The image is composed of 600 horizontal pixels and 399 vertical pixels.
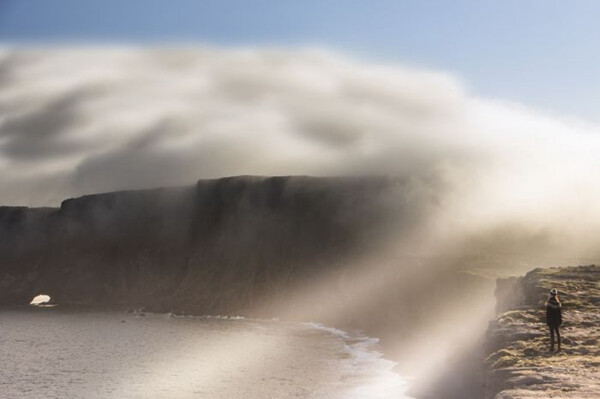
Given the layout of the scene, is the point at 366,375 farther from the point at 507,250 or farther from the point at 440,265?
the point at 507,250

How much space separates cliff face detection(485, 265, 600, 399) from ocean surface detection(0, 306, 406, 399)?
1863 cm

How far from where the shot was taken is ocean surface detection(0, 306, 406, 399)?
67.9m

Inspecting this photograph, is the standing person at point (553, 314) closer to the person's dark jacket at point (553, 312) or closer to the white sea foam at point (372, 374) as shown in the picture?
the person's dark jacket at point (553, 312)

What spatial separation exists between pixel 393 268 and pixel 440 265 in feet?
51.0

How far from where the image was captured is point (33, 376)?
8338cm

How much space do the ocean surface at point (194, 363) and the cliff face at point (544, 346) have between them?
18.6 metres

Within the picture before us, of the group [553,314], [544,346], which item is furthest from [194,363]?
[553,314]

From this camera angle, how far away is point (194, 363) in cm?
9394

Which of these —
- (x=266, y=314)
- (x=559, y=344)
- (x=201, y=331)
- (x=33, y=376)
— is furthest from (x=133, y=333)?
(x=559, y=344)

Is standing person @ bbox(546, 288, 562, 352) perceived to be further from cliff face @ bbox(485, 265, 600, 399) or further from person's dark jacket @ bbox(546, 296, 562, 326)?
cliff face @ bbox(485, 265, 600, 399)

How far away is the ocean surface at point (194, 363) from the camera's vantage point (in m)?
67.9

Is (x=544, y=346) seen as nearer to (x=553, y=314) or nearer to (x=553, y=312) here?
(x=553, y=314)

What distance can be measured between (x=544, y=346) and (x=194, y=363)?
65.5m

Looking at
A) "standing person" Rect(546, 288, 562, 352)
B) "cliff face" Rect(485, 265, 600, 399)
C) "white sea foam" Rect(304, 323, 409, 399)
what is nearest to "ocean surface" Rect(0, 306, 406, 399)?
"white sea foam" Rect(304, 323, 409, 399)
